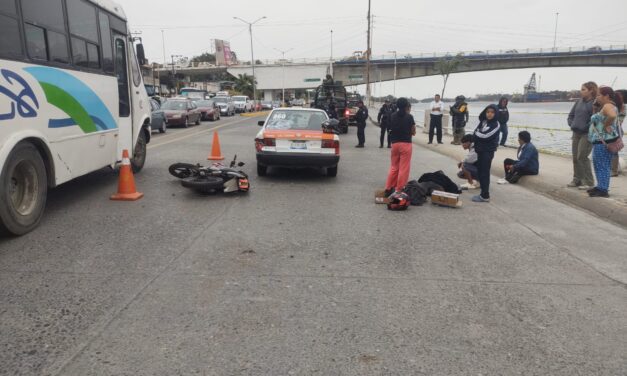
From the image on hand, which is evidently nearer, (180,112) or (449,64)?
(180,112)

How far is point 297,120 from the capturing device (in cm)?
1015

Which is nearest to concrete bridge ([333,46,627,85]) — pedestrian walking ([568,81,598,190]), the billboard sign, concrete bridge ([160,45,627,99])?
concrete bridge ([160,45,627,99])

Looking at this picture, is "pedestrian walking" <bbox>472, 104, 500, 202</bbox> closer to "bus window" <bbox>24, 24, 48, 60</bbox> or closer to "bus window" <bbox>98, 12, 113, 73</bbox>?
"bus window" <bbox>98, 12, 113, 73</bbox>

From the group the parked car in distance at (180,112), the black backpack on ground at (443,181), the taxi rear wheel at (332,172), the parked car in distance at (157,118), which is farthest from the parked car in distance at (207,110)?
the black backpack on ground at (443,181)

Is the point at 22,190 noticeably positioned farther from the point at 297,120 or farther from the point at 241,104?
the point at 241,104

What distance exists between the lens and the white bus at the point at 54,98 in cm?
527

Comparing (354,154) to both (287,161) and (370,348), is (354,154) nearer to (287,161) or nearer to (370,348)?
(287,161)

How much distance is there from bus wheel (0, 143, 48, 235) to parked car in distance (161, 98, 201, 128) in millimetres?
18834

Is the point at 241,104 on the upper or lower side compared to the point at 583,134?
lower

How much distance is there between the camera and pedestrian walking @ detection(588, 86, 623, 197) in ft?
24.6

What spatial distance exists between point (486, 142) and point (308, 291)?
5156 mm

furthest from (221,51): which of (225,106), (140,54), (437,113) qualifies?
(140,54)

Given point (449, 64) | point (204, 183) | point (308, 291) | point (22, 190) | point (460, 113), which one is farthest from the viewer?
point (449, 64)

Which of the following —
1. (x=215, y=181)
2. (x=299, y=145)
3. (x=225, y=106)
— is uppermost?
(x=299, y=145)
